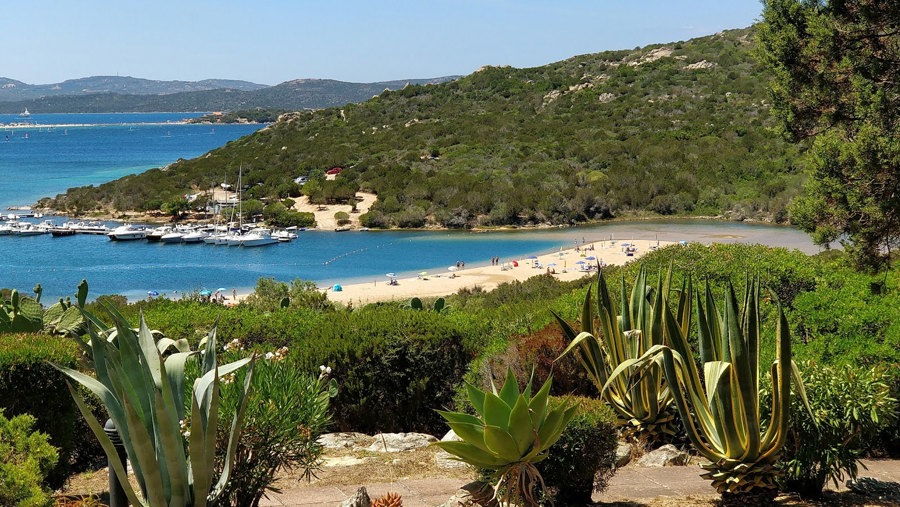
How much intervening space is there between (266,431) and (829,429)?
3.40m

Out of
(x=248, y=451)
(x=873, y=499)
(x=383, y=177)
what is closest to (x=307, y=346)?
(x=248, y=451)

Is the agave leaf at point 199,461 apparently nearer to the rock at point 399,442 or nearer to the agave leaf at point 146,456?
the agave leaf at point 146,456

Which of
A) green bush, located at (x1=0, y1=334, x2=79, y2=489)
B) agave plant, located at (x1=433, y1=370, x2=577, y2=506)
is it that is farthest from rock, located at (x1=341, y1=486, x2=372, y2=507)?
green bush, located at (x1=0, y1=334, x2=79, y2=489)

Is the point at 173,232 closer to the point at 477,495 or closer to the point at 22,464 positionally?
the point at 22,464

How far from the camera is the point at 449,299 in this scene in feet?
95.6

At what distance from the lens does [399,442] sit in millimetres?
7684

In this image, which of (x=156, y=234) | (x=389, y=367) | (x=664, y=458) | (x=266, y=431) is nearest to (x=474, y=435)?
(x=266, y=431)

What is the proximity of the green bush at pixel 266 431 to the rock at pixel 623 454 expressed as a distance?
265 cm

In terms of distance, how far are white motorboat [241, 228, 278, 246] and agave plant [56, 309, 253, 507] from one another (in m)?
48.3

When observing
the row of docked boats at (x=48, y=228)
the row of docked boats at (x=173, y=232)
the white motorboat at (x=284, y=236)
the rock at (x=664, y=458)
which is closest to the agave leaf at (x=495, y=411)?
the rock at (x=664, y=458)

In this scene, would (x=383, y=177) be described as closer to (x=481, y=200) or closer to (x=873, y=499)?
(x=481, y=200)

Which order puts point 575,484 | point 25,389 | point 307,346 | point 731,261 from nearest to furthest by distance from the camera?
1. point 575,484
2. point 25,389
3. point 307,346
4. point 731,261

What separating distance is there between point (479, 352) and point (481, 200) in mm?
49564

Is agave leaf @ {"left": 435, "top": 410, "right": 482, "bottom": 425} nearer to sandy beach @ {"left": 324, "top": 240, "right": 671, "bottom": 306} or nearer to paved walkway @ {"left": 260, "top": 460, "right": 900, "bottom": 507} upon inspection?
paved walkway @ {"left": 260, "top": 460, "right": 900, "bottom": 507}
